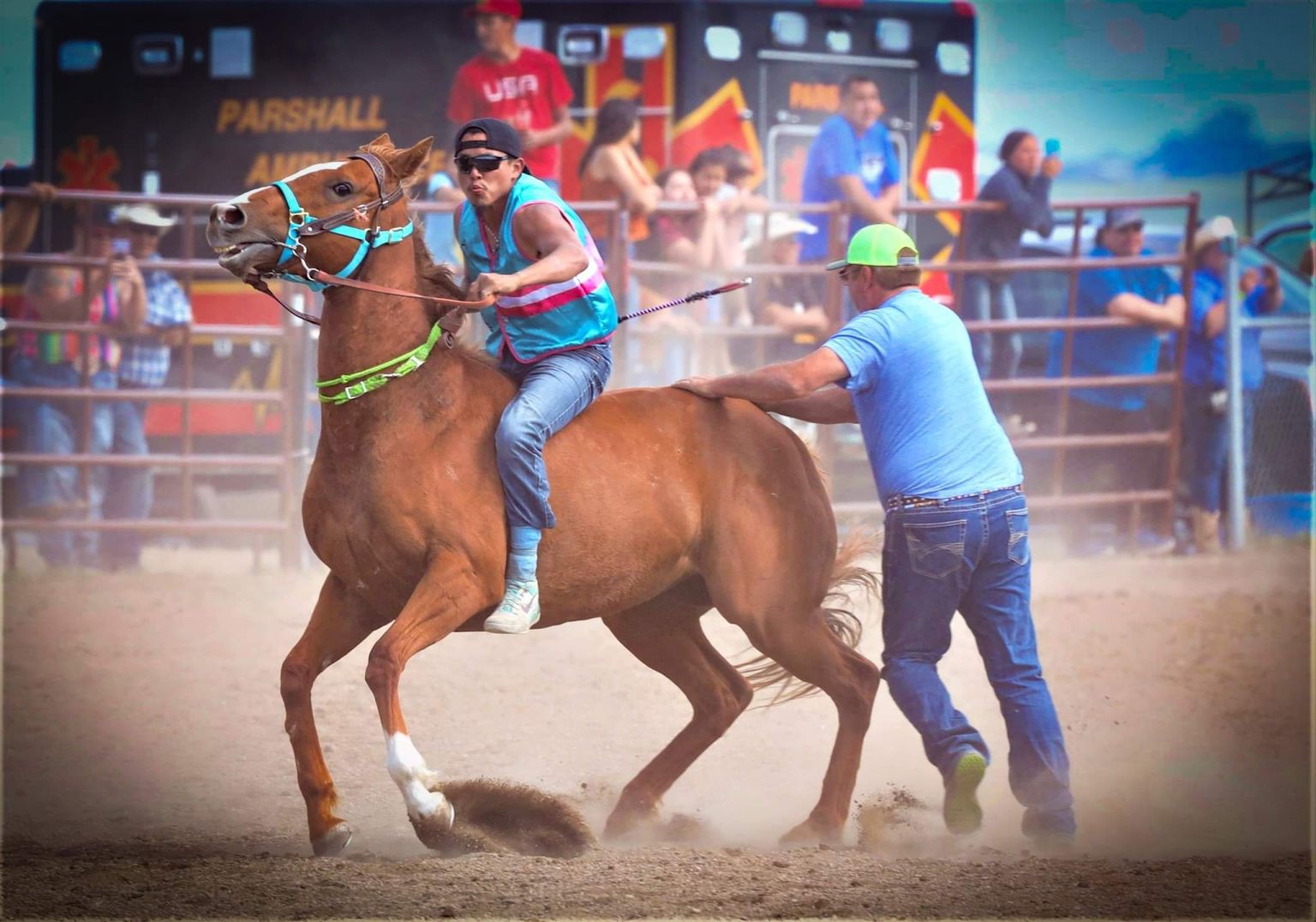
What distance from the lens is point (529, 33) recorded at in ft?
33.2

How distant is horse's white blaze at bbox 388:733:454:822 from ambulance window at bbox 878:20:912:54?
810 cm

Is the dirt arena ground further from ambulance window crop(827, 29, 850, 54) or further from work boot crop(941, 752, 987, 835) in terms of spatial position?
ambulance window crop(827, 29, 850, 54)

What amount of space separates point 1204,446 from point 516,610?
25.6ft

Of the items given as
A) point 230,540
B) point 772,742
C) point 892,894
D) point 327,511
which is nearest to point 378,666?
point 327,511

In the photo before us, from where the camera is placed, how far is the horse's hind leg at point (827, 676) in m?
4.83

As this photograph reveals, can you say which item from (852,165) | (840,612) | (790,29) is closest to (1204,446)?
(852,165)

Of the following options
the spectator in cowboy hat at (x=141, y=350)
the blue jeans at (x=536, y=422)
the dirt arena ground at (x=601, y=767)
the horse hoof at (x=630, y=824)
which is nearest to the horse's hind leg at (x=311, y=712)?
the dirt arena ground at (x=601, y=767)

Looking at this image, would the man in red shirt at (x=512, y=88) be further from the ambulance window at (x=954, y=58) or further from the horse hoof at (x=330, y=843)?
the horse hoof at (x=330, y=843)

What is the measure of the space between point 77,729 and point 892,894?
3.98 meters

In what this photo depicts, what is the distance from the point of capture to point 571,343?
→ 15.0 ft

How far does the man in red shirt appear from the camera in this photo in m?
9.93

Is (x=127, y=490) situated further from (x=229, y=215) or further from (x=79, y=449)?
(x=229, y=215)

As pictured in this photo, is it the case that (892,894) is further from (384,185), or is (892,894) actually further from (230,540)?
(230,540)

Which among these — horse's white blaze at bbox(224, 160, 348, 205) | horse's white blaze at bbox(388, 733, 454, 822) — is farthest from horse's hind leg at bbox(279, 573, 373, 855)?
horse's white blaze at bbox(224, 160, 348, 205)
